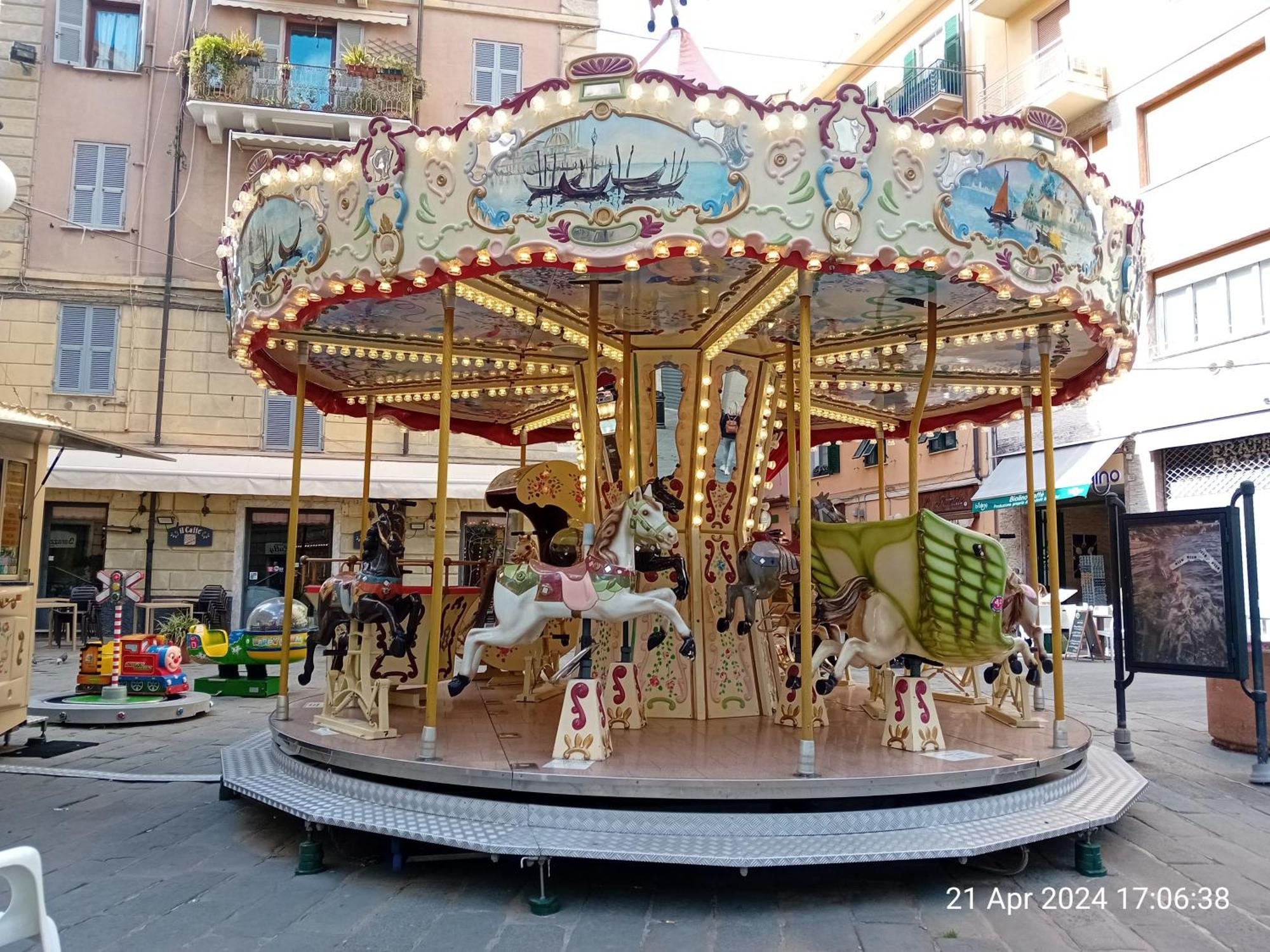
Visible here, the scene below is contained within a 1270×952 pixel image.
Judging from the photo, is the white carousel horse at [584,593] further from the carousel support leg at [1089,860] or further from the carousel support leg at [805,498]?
the carousel support leg at [1089,860]

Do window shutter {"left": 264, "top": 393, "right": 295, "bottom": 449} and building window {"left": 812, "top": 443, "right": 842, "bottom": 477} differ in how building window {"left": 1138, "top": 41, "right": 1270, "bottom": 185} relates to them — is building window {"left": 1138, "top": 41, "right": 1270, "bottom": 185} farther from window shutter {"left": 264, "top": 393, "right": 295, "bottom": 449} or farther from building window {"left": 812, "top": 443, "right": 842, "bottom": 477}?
window shutter {"left": 264, "top": 393, "right": 295, "bottom": 449}

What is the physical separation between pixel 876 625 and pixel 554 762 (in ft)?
7.40

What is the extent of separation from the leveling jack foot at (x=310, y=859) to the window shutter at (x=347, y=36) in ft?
58.1

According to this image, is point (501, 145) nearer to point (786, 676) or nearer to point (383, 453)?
point (786, 676)

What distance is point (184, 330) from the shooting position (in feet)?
57.5

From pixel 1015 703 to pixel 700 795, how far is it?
141 inches

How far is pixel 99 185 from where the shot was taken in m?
17.6

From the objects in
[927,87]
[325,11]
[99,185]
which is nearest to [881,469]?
[927,87]

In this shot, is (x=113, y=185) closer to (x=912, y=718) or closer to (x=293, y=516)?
(x=293, y=516)

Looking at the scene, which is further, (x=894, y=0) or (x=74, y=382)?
(x=894, y=0)

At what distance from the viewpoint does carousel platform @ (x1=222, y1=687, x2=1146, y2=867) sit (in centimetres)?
439

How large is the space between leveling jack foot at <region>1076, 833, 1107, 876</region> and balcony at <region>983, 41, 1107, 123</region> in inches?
590

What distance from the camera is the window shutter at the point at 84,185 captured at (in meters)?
17.5

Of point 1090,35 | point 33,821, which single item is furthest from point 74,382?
point 1090,35
